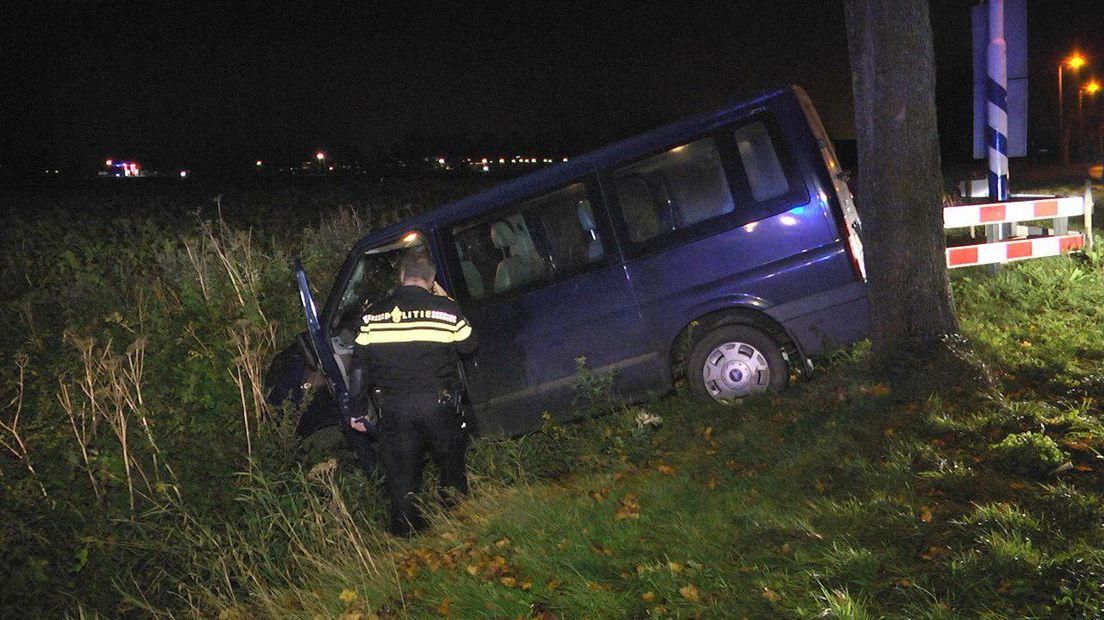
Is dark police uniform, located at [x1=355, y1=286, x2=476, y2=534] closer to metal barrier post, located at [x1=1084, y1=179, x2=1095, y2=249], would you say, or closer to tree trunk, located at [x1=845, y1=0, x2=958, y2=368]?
tree trunk, located at [x1=845, y1=0, x2=958, y2=368]

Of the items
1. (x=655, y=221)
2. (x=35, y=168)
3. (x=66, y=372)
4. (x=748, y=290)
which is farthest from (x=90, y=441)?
(x=35, y=168)

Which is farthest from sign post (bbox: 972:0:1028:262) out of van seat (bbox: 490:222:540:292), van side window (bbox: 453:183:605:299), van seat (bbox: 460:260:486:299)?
van seat (bbox: 460:260:486:299)

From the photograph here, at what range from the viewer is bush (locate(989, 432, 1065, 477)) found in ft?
14.0

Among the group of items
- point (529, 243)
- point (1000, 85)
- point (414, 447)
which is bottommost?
point (414, 447)

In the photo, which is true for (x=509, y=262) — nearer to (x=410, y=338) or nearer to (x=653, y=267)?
(x=653, y=267)

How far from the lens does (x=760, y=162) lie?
21.1ft

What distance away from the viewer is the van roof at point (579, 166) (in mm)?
6504

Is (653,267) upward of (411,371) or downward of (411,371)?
downward

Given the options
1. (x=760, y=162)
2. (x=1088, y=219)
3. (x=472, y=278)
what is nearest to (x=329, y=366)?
(x=472, y=278)

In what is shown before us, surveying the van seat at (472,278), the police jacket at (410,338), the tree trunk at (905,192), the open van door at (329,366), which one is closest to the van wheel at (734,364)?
the tree trunk at (905,192)

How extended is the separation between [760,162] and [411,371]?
2.78 m

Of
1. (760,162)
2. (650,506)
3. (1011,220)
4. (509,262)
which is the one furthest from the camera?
(1011,220)

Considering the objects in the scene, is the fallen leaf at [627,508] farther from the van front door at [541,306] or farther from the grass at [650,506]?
the van front door at [541,306]

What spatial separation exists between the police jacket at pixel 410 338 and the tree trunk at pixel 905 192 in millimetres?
2700
